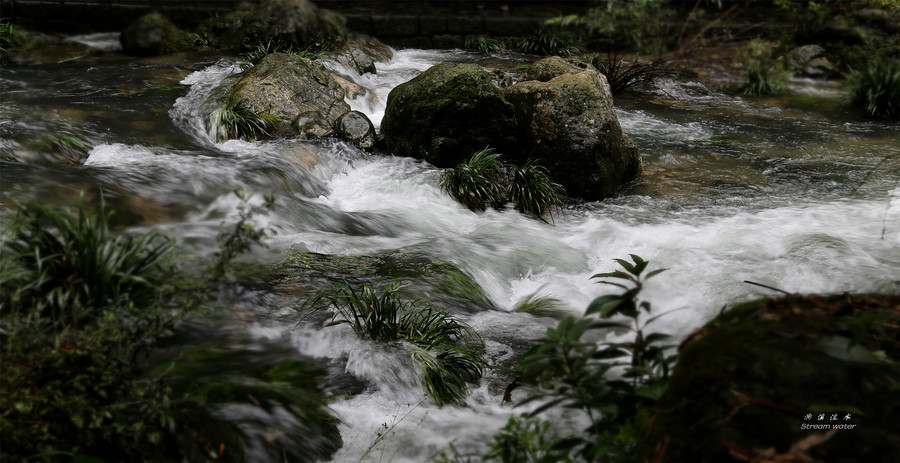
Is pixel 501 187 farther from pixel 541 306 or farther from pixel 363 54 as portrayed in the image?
pixel 363 54

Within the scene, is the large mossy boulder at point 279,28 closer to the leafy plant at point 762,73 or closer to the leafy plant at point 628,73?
the leafy plant at point 628,73

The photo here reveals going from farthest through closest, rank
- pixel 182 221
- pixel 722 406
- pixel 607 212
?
pixel 607 212 < pixel 182 221 < pixel 722 406

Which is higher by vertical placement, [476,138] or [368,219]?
[476,138]

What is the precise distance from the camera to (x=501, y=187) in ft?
23.0

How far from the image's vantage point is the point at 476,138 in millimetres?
7531

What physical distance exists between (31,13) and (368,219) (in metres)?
11.8

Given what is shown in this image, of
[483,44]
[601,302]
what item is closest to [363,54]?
[483,44]

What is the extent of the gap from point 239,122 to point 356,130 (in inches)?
59.0

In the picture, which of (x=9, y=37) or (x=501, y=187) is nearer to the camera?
(x=501, y=187)

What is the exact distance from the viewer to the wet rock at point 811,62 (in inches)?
506

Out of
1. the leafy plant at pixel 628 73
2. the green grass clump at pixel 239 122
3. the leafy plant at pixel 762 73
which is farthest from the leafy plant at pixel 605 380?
the leafy plant at pixel 762 73

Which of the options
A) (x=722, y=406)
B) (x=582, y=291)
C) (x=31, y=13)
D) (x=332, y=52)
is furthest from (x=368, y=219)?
(x=31, y=13)

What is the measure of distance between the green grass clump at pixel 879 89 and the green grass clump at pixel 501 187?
271 inches

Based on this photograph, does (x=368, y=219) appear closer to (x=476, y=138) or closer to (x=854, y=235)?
(x=476, y=138)
